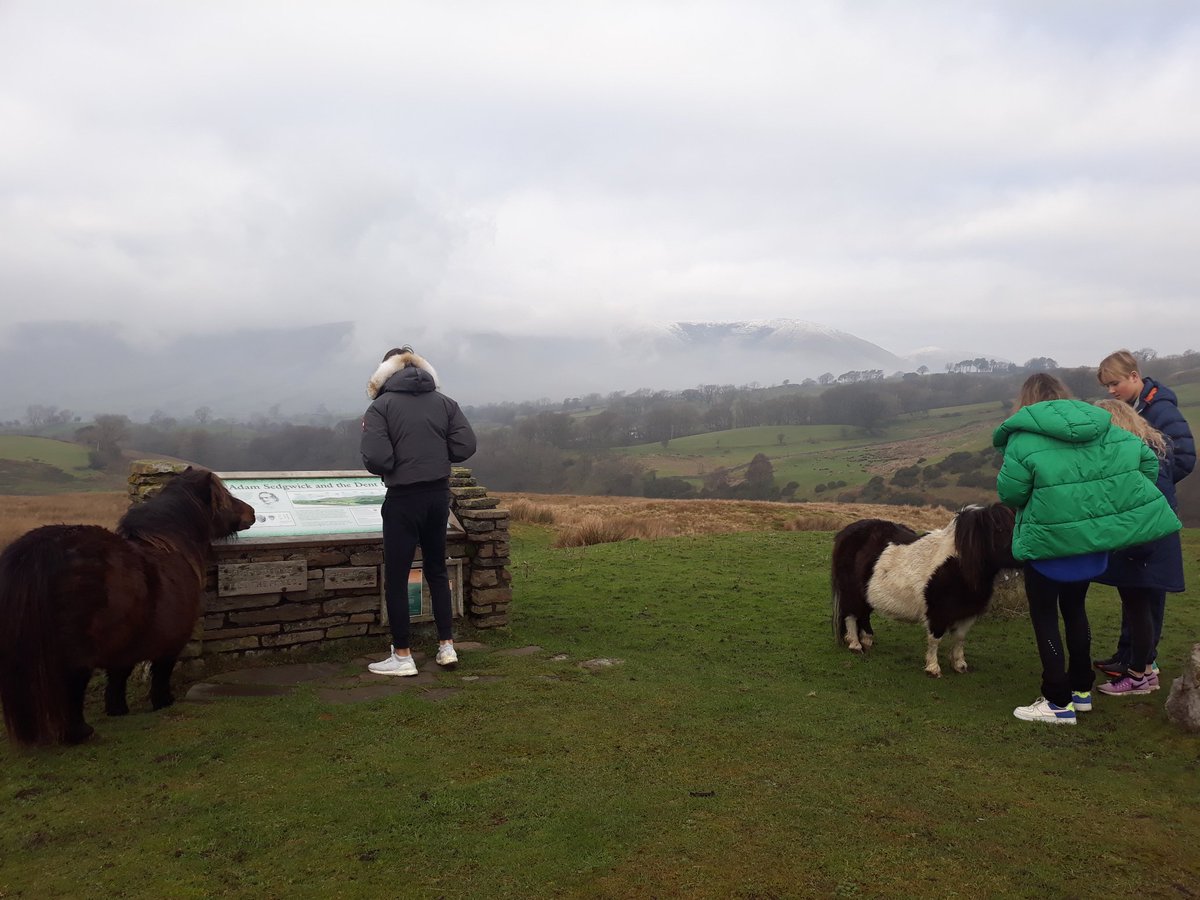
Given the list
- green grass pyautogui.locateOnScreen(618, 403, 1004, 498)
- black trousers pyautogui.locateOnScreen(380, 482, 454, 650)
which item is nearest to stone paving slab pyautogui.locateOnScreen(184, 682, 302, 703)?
black trousers pyautogui.locateOnScreen(380, 482, 454, 650)

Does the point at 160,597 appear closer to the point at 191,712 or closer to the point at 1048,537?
the point at 191,712

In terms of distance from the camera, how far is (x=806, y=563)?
1330 cm

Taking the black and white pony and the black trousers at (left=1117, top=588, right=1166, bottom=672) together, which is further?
the black and white pony

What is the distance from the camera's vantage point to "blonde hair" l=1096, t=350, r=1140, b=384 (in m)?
6.10

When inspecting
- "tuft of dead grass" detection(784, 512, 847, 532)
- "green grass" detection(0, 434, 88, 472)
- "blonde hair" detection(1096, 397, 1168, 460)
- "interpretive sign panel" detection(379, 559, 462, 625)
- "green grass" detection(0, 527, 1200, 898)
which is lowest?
"tuft of dead grass" detection(784, 512, 847, 532)

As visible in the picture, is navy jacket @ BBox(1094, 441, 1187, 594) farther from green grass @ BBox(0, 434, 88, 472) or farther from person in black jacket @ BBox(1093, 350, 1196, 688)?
green grass @ BBox(0, 434, 88, 472)

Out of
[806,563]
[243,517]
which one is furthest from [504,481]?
[243,517]

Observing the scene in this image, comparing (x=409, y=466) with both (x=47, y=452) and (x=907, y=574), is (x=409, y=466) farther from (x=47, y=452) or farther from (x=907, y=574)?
(x=47, y=452)

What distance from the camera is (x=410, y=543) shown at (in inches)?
258

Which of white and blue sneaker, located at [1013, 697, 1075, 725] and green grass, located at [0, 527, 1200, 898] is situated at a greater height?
green grass, located at [0, 527, 1200, 898]

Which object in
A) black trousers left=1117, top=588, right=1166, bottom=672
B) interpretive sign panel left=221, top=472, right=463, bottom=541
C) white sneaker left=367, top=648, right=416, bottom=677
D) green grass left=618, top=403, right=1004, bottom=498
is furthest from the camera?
green grass left=618, top=403, right=1004, bottom=498

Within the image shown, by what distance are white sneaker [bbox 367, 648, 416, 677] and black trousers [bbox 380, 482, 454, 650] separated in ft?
0.36

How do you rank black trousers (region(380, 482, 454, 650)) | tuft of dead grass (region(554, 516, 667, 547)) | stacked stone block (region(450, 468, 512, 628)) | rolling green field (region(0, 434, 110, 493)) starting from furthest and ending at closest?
rolling green field (region(0, 434, 110, 493)) → tuft of dead grass (region(554, 516, 667, 547)) → stacked stone block (region(450, 468, 512, 628)) → black trousers (region(380, 482, 454, 650))

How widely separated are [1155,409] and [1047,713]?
2620mm
